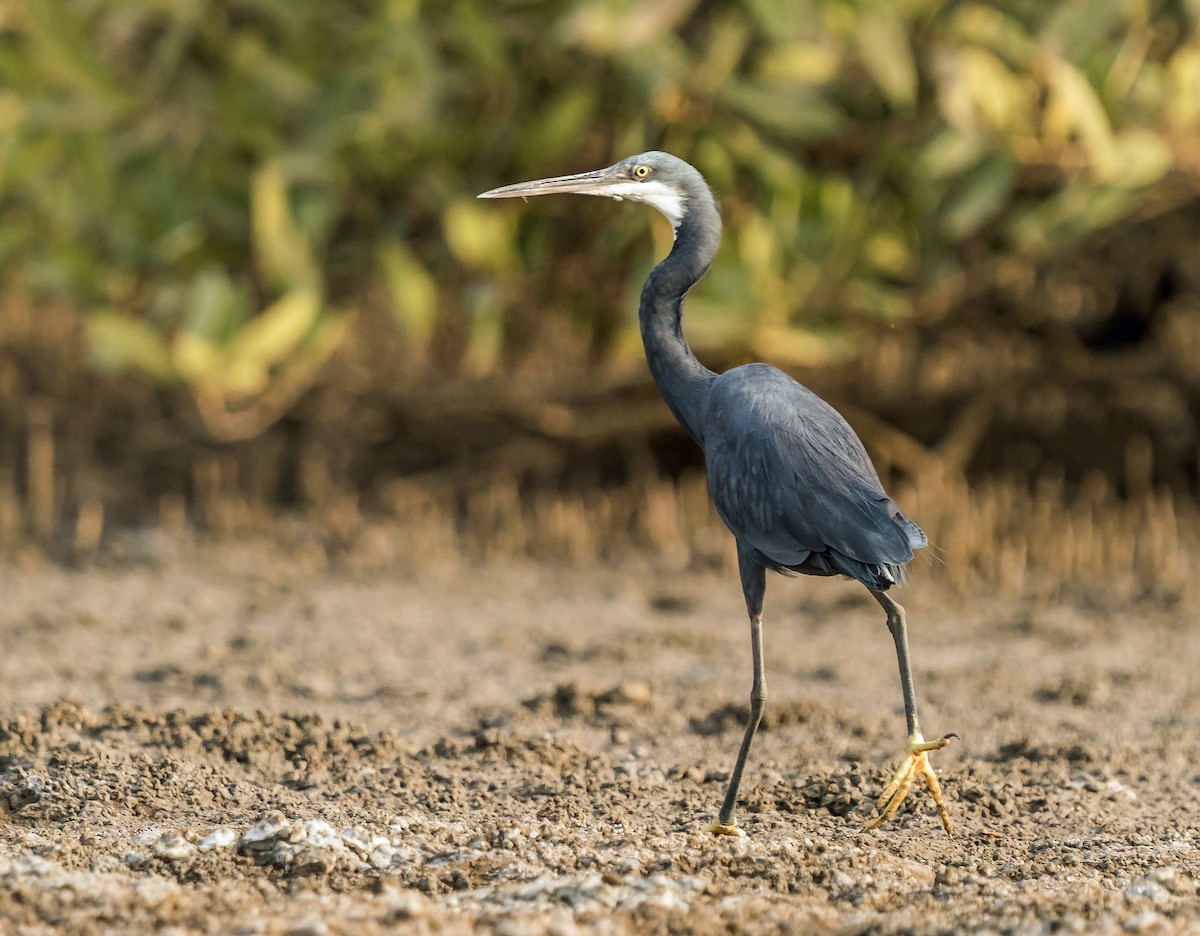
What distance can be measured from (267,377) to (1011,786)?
413cm

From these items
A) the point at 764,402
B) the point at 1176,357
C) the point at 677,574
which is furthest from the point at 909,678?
the point at 1176,357

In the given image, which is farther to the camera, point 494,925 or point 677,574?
point 677,574

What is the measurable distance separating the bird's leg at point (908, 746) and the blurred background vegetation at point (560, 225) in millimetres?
3067

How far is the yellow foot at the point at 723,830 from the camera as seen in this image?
11.9 ft

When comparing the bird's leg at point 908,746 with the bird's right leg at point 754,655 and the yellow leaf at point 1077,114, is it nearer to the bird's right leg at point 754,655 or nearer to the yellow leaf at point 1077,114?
the bird's right leg at point 754,655

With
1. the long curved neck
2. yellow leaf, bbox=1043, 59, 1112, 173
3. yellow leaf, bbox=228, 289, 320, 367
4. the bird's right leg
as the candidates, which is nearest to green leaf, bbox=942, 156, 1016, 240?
yellow leaf, bbox=1043, 59, 1112, 173

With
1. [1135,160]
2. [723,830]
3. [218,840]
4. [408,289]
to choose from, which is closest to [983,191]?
[1135,160]

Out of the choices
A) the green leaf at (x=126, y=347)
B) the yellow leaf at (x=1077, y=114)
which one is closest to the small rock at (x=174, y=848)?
the green leaf at (x=126, y=347)

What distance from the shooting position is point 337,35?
6957 millimetres

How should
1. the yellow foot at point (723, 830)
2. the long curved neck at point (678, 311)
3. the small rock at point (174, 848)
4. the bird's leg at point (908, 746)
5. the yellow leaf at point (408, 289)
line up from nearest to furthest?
1. the small rock at point (174, 848)
2. the bird's leg at point (908, 746)
3. the yellow foot at point (723, 830)
4. the long curved neck at point (678, 311)
5. the yellow leaf at point (408, 289)

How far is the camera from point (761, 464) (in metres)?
3.51

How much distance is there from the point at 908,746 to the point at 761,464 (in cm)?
72

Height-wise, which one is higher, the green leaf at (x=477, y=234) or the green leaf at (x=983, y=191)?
the green leaf at (x=983, y=191)

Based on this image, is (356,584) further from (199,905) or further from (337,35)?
(199,905)
